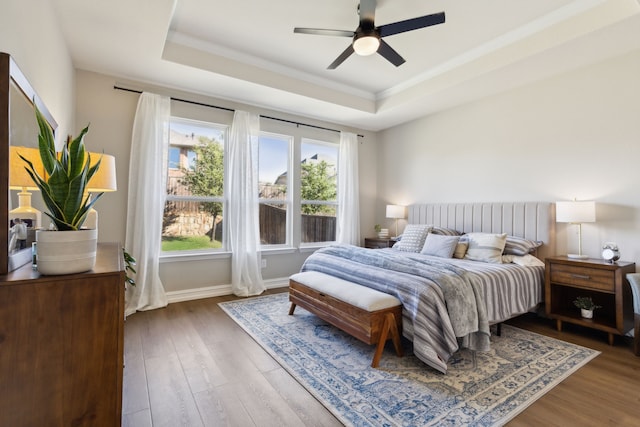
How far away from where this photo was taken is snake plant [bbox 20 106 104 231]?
114 centimetres

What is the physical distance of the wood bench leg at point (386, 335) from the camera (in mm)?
2291

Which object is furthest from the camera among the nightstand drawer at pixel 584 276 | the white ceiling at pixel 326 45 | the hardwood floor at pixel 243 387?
the nightstand drawer at pixel 584 276

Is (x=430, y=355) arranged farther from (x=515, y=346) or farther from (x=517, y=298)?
(x=517, y=298)

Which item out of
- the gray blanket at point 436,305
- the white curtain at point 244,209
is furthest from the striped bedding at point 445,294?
the white curtain at point 244,209

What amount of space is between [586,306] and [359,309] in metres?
2.33

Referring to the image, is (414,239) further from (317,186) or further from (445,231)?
(317,186)

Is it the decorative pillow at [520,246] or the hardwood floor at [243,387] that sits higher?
the decorative pillow at [520,246]

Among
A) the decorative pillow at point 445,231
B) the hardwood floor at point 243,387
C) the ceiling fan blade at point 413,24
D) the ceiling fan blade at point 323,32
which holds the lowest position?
the hardwood floor at point 243,387

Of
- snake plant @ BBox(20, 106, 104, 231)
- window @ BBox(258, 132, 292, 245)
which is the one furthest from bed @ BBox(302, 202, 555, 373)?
snake plant @ BBox(20, 106, 104, 231)

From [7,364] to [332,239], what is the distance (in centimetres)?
455

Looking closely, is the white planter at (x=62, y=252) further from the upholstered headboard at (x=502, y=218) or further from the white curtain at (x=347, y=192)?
the white curtain at (x=347, y=192)

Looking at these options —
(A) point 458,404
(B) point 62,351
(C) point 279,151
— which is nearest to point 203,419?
(B) point 62,351

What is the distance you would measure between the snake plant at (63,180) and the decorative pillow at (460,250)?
3555mm

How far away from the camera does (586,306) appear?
2.96 meters
